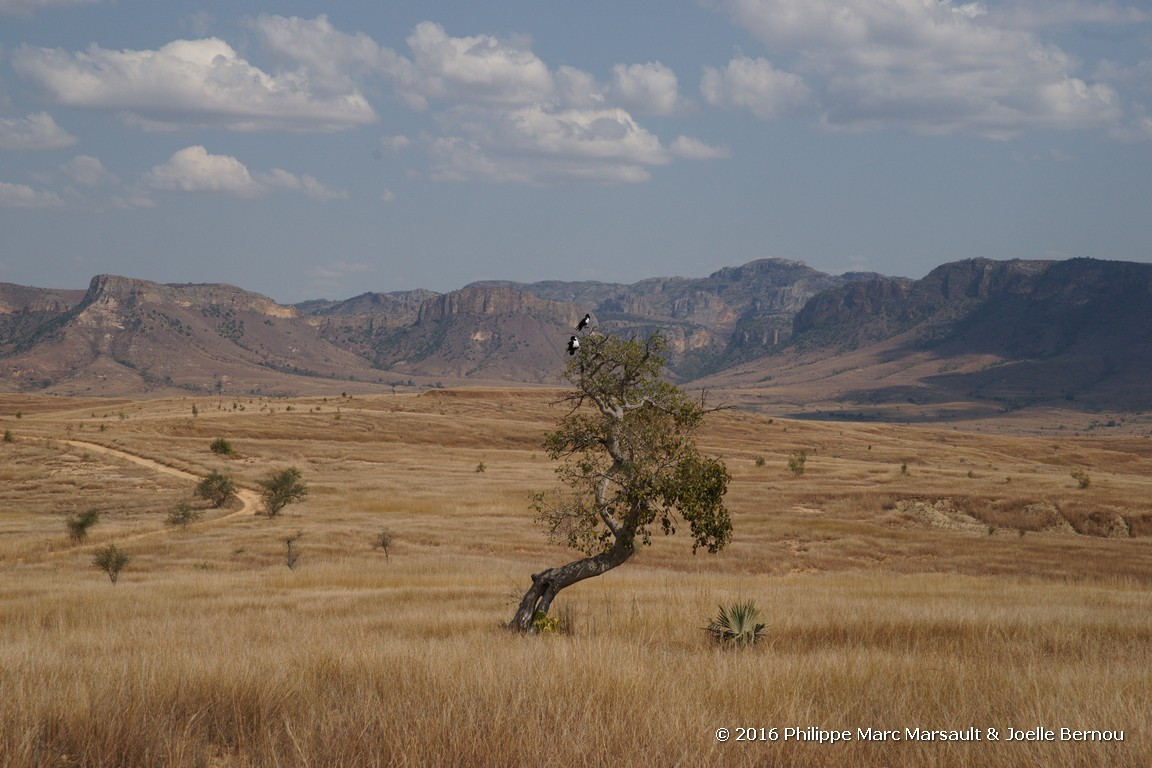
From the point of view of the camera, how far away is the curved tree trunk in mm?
13133

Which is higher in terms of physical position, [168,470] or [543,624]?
[543,624]

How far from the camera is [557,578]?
13.3m

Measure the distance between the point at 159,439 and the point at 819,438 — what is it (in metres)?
80.2

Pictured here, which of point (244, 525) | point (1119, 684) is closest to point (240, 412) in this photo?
point (244, 525)

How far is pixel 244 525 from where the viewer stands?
40.6 meters

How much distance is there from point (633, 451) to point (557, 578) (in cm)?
232

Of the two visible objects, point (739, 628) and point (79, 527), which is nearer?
point (739, 628)

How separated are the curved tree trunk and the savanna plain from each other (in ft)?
2.53

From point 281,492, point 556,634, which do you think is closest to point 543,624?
point 556,634

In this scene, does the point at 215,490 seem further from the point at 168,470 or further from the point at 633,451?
the point at 633,451

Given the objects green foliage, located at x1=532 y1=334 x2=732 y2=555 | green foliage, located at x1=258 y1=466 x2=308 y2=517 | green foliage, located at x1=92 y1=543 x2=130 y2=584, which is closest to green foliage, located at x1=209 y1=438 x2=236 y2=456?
green foliage, located at x1=258 y1=466 x2=308 y2=517

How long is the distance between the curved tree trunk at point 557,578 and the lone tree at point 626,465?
2cm

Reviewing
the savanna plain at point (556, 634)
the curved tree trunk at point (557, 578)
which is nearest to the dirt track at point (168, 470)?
the savanna plain at point (556, 634)

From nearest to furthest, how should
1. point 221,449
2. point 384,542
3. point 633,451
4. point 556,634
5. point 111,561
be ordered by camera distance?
point 556,634 → point 633,451 → point 111,561 → point 384,542 → point 221,449
